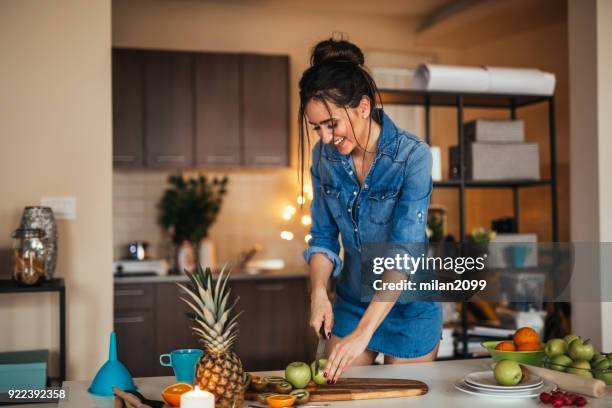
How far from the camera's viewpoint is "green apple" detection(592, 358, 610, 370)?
1.85 meters

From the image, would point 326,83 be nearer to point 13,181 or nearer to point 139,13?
point 13,181

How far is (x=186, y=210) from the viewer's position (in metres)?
5.34

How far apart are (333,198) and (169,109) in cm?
314

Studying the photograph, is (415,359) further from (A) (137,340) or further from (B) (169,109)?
(B) (169,109)

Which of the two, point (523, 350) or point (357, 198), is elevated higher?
point (357, 198)

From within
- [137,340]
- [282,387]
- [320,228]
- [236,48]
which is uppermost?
[236,48]

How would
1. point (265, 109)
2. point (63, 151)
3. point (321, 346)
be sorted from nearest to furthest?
1. point (321, 346)
2. point (63, 151)
3. point (265, 109)

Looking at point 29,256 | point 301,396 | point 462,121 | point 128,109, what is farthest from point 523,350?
point 128,109

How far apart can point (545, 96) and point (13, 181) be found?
3.11 metres

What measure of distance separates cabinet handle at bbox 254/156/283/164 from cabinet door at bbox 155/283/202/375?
1173 mm

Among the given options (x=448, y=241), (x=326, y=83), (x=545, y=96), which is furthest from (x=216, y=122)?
(x=326, y=83)

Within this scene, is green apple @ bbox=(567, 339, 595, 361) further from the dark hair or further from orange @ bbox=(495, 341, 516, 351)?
the dark hair

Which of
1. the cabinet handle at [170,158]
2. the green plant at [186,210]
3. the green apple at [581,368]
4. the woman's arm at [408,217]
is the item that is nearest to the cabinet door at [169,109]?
the cabinet handle at [170,158]

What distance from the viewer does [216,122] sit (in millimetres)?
5297
